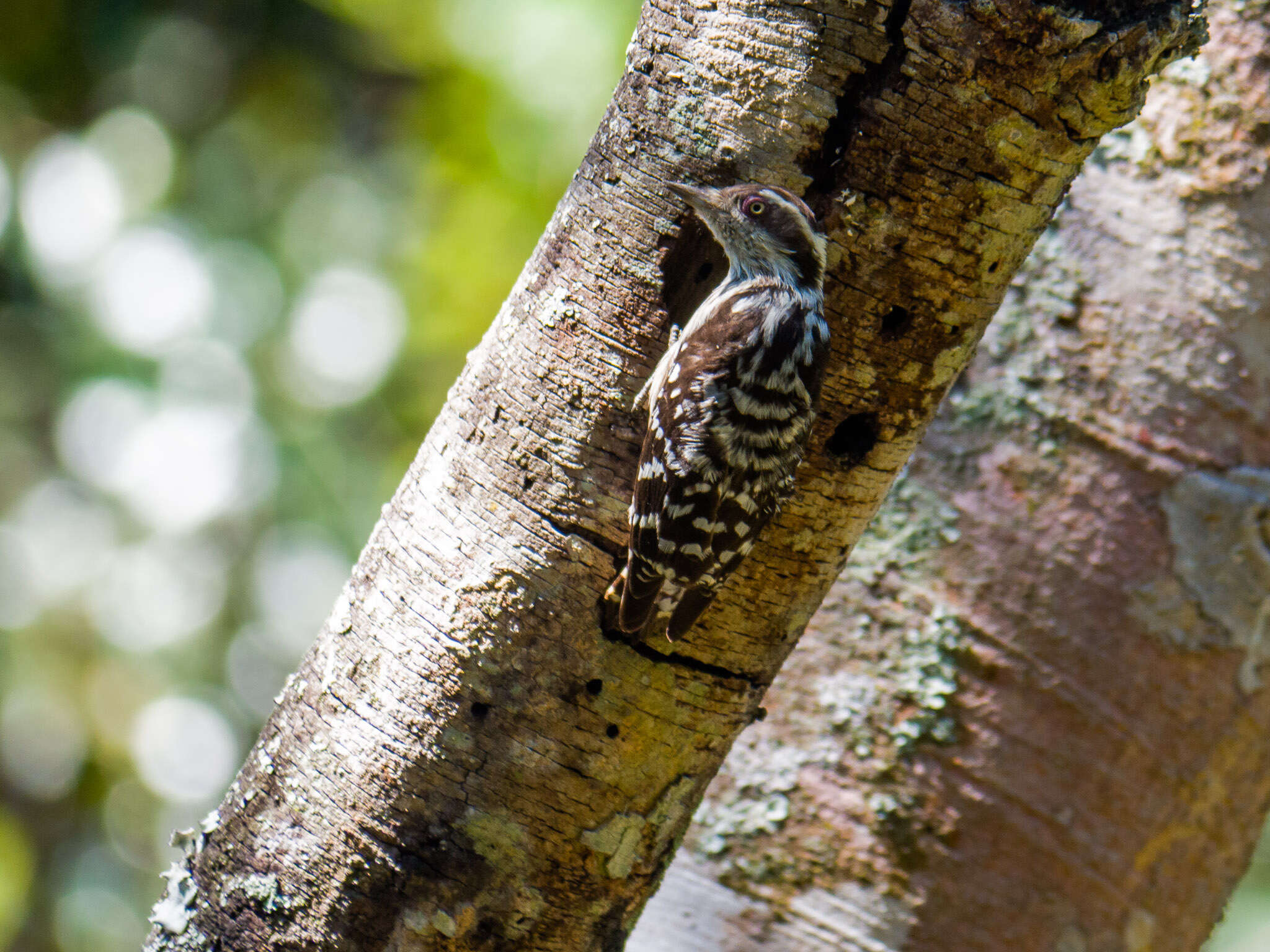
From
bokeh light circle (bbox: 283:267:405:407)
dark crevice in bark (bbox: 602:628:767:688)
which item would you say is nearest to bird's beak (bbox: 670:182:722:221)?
dark crevice in bark (bbox: 602:628:767:688)

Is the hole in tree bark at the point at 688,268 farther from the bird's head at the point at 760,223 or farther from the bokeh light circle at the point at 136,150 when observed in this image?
the bokeh light circle at the point at 136,150

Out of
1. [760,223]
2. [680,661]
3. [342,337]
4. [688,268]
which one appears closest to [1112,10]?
[760,223]

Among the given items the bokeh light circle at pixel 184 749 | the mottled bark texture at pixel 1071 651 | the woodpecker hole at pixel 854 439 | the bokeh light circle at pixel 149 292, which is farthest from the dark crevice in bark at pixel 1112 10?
the bokeh light circle at pixel 184 749

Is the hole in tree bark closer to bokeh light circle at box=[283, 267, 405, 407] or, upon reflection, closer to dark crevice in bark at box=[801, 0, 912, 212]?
dark crevice in bark at box=[801, 0, 912, 212]

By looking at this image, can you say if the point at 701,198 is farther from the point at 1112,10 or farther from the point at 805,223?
the point at 1112,10

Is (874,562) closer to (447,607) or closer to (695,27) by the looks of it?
(447,607)

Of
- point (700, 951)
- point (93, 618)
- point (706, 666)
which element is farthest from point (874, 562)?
point (93, 618)
